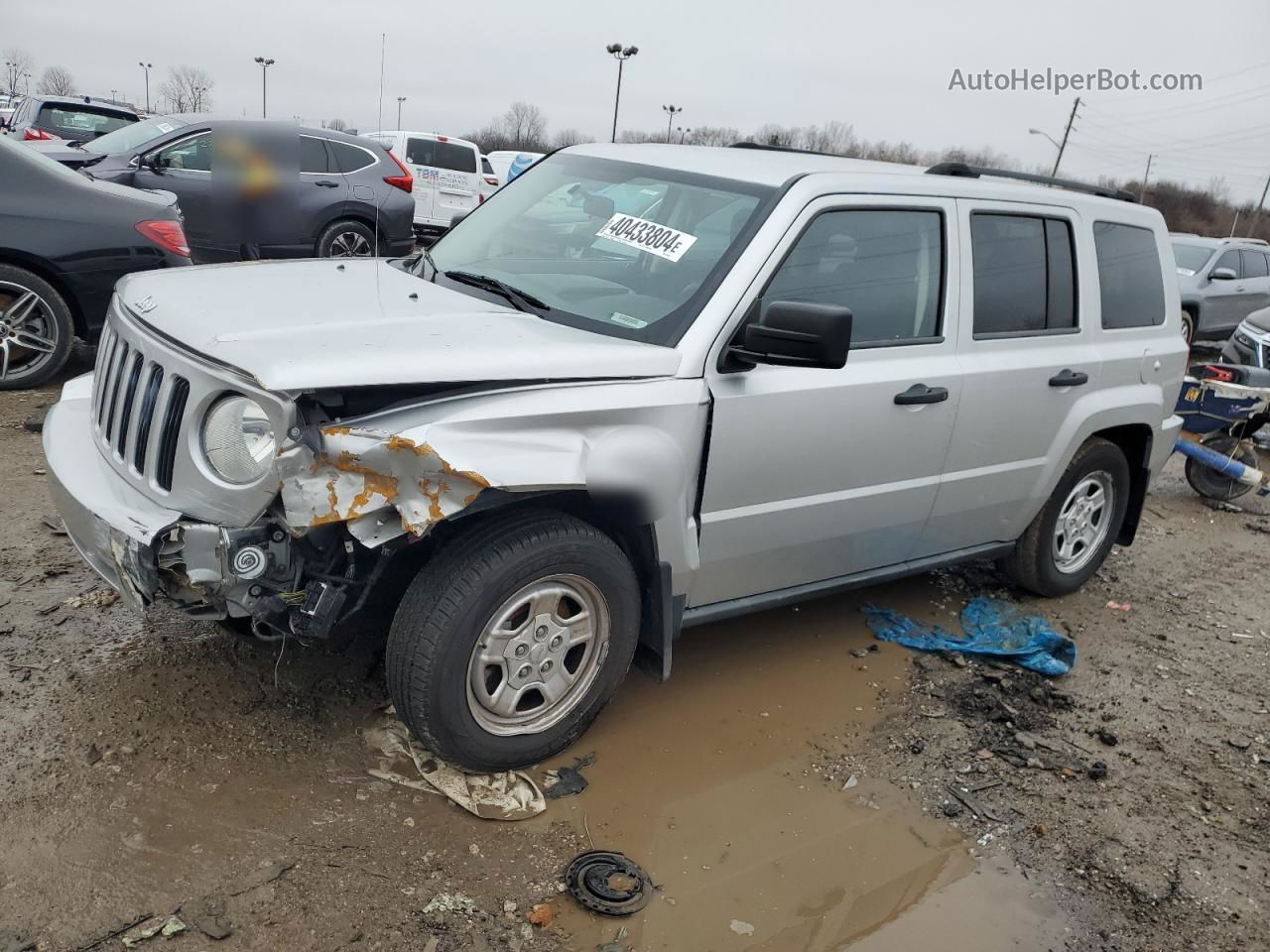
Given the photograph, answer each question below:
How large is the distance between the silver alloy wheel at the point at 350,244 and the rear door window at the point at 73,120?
7.21 metres

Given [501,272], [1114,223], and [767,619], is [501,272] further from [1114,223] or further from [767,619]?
[1114,223]

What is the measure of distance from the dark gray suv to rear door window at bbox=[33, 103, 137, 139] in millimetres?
5903

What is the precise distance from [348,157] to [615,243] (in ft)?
28.4

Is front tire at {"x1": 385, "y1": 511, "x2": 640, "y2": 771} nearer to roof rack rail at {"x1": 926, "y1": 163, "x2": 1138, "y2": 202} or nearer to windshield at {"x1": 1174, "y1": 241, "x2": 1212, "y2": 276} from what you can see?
roof rack rail at {"x1": 926, "y1": 163, "x2": 1138, "y2": 202}

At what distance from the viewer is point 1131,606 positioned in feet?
17.5

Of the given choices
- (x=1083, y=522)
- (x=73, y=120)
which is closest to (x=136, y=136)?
(x=73, y=120)

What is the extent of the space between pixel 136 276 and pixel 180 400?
1039mm

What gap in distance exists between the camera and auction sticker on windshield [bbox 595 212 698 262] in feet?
11.5

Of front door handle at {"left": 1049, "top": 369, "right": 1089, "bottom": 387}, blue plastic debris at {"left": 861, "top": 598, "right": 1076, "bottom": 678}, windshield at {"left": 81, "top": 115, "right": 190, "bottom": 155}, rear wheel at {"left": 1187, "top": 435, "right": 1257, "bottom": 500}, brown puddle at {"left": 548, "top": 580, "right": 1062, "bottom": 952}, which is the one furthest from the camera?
windshield at {"left": 81, "top": 115, "right": 190, "bottom": 155}

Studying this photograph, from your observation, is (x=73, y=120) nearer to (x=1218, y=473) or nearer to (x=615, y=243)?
(x=615, y=243)

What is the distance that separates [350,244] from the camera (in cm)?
1093

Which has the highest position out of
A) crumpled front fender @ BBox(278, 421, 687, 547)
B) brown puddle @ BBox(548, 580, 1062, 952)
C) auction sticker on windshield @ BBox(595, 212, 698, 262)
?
auction sticker on windshield @ BBox(595, 212, 698, 262)

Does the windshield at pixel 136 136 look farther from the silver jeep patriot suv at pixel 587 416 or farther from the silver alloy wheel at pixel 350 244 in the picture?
the silver jeep patriot suv at pixel 587 416

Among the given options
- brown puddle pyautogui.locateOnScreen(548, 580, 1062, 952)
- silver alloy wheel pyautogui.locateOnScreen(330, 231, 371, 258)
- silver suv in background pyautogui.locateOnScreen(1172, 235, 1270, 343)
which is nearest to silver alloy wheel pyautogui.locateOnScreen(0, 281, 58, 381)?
silver alloy wheel pyautogui.locateOnScreen(330, 231, 371, 258)
